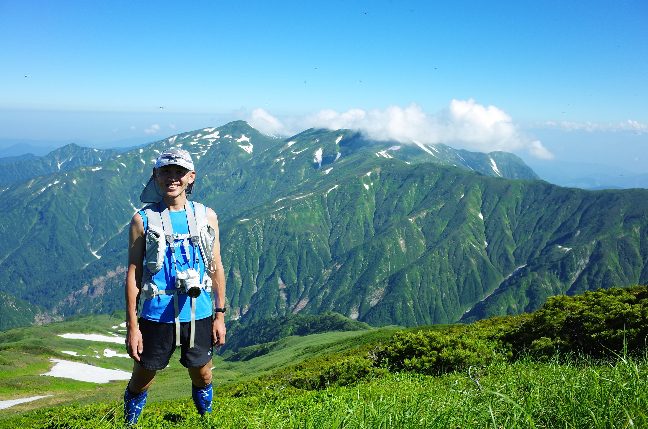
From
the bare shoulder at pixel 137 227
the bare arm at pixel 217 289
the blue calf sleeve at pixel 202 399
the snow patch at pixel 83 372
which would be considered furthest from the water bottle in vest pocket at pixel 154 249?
the snow patch at pixel 83 372

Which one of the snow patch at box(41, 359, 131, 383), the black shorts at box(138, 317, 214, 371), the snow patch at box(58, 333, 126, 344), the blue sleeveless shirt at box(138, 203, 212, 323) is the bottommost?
the snow patch at box(58, 333, 126, 344)

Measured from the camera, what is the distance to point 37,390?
217 feet

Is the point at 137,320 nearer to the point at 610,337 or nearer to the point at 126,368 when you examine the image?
the point at 610,337

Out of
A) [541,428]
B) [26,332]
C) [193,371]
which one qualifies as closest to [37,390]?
[193,371]

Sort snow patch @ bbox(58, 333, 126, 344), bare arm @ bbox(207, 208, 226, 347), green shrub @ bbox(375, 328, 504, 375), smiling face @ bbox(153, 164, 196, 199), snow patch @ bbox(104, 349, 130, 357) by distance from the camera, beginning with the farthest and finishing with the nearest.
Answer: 1. snow patch @ bbox(58, 333, 126, 344)
2. snow patch @ bbox(104, 349, 130, 357)
3. green shrub @ bbox(375, 328, 504, 375)
4. bare arm @ bbox(207, 208, 226, 347)
5. smiling face @ bbox(153, 164, 196, 199)

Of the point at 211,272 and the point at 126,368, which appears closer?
the point at 211,272

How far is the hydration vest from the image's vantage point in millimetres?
6395

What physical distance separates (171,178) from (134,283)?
187 centimetres

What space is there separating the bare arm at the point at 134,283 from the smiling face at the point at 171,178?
0.64 metres

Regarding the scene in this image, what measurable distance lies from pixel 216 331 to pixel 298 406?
94.0 inches

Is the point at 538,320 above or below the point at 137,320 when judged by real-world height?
below

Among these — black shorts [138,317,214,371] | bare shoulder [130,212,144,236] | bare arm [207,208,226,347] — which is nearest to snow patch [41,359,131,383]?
black shorts [138,317,214,371]

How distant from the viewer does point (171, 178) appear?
6.72m

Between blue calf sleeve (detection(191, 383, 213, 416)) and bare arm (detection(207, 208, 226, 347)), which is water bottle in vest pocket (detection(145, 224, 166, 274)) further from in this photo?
blue calf sleeve (detection(191, 383, 213, 416))
